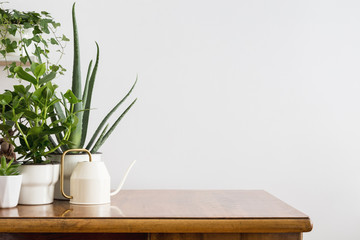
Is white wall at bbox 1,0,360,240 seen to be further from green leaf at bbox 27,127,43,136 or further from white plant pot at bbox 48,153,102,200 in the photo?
green leaf at bbox 27,127,43,136

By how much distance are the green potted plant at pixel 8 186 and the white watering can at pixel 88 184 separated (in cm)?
12

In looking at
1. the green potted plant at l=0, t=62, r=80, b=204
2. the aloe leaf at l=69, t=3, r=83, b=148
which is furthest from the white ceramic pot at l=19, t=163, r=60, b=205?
the aloe leaf at l=69, t=3, r=83, b=148

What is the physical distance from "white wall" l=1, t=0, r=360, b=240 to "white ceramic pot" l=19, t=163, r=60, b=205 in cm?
59

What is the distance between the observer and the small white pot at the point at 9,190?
4.06ft

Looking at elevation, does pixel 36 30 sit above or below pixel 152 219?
above

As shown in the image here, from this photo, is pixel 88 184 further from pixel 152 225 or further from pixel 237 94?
pixel 237 94

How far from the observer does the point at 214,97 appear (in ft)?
6.39

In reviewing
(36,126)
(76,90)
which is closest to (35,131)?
(36,126)

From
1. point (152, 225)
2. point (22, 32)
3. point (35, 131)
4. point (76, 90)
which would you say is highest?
point (22, 32)

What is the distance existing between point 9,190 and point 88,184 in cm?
19

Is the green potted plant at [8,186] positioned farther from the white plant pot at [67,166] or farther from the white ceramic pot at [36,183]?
the white plant pot at [67,166]

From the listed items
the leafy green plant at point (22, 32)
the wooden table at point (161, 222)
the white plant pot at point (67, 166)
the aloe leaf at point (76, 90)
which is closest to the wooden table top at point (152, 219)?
the wooden table at point (161, 222)

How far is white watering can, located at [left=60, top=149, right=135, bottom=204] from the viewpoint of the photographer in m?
1.30

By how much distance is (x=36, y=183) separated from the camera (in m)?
1.30
